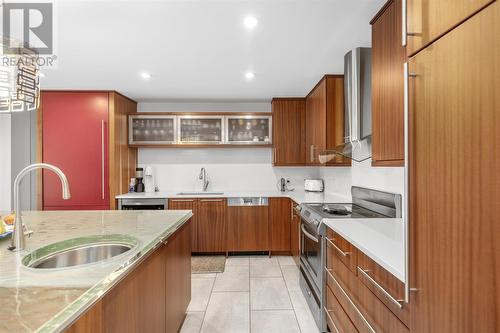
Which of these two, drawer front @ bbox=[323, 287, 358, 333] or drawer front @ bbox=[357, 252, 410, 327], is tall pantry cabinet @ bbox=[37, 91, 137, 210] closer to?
drawer front @ bbox=[323, 287, 358, 333]

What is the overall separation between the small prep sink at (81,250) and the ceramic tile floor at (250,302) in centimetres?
107

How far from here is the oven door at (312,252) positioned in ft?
6.74

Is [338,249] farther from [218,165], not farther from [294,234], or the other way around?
[218,165]

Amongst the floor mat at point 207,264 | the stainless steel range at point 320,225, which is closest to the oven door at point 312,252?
the stainless steel range at point 320,225

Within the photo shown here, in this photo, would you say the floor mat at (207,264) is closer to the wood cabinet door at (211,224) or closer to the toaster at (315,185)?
the wood cabinet door at (211,224)

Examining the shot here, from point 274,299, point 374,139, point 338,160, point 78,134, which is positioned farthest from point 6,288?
point 78,134

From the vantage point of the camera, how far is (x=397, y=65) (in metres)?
1.47

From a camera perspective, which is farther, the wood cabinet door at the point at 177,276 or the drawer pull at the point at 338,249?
the wood cabinet door at the point at 177,276

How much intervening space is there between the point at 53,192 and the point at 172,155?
1658 mm

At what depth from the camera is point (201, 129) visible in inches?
157

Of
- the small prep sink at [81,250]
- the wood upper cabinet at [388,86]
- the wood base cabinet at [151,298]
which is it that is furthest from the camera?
the wood upper cabinet at [388,86]

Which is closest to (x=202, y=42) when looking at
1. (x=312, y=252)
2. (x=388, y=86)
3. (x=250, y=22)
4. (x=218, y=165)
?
(x=250, y=22)

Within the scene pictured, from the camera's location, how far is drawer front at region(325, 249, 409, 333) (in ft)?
3.69

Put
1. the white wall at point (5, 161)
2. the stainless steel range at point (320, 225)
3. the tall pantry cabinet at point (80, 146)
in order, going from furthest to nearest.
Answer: the white wall at point (5, 161) → the tall pantry cabinet at point (80, 146) → the stainless steel range at point (320, 225)
